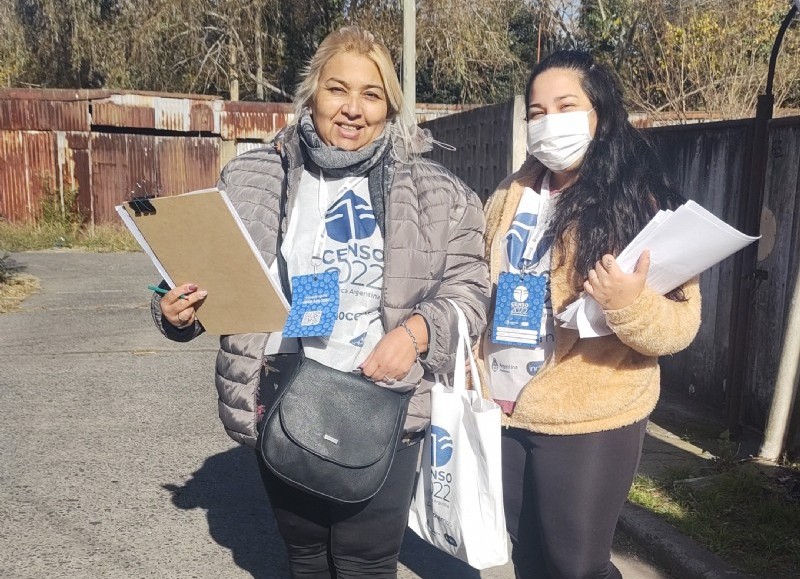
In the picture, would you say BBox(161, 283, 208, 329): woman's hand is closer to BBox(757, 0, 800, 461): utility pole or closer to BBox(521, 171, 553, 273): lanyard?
BBox(521, 171, 553, 273): lanyard

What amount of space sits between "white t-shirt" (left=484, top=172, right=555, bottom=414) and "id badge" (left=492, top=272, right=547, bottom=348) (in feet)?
0.07

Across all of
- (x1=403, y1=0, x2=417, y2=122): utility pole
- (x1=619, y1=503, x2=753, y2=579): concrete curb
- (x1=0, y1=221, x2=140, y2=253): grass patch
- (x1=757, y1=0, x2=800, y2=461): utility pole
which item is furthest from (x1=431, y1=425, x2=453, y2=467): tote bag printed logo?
(x1=0, y1=221, x2=140, y2=253): grass patch

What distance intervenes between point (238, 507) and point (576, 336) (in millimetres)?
2650

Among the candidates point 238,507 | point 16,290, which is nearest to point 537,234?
point 238,507

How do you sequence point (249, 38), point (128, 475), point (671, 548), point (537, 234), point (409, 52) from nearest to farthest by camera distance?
point (537, 234)
point (671, 548)
point (128, 475)
point (409, 52)
point (249, 38)

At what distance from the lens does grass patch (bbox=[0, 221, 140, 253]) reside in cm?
1695

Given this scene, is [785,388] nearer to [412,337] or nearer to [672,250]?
[672,250]

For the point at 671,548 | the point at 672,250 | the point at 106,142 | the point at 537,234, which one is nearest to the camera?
the point at 672,250

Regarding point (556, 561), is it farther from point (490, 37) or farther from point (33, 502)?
point (490, 37)

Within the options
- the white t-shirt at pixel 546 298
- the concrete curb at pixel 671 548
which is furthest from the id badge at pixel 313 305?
the concrete curb at pixel 671 548

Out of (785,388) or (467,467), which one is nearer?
(467,467)

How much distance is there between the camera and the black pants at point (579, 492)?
2.49m

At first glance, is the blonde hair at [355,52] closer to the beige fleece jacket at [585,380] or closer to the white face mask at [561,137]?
the white face mask at [561,137]

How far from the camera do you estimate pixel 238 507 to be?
14.9ft
